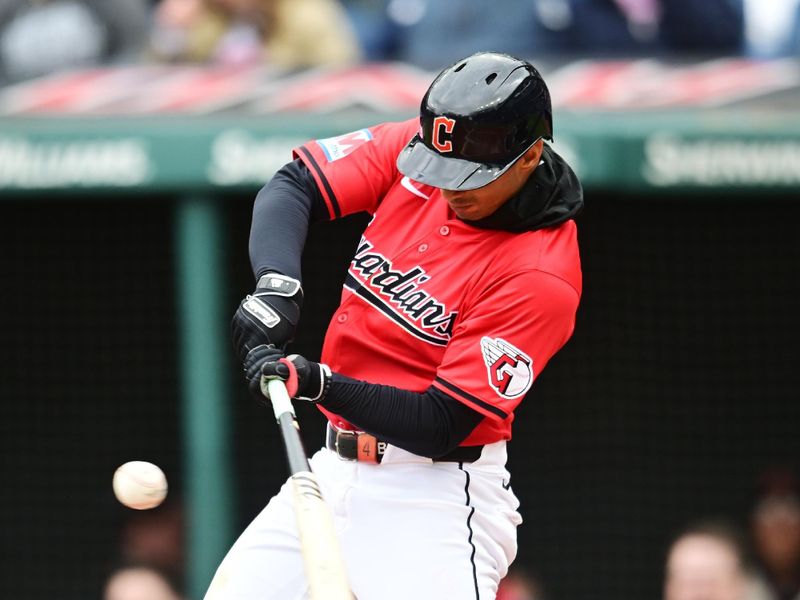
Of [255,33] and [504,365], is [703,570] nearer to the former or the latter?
[504,365]

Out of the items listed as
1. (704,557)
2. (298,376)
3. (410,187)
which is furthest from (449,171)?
(704,557)

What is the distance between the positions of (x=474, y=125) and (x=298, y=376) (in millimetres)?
566

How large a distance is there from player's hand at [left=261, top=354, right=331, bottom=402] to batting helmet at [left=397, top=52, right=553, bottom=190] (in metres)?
0.40

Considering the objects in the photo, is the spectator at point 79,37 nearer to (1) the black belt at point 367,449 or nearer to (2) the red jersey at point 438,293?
(2) the red jersey at point 438,293

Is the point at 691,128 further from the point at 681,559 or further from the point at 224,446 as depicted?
the point at 224,446

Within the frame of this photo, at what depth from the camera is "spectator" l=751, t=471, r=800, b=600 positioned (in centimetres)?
504

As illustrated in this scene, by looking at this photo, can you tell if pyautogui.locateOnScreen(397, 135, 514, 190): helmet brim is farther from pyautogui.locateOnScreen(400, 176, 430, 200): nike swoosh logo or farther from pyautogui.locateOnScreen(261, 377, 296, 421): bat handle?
pyautogui.locateOnScreen(261, 377, 296, 421): bat handle

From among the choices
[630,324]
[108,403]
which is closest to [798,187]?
[630,324]

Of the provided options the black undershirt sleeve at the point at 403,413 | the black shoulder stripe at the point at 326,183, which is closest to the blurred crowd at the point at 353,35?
the black shoulder stripe at the point at 326,183

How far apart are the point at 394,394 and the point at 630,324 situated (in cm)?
285

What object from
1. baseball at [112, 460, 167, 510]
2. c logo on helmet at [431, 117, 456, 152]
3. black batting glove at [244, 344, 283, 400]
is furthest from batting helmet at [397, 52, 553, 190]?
baseball at [112, 460, 167, 510]

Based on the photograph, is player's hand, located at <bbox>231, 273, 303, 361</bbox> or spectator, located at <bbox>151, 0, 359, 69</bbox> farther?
spectator, located at <bbox>151, 0, 359, 69</bbox>

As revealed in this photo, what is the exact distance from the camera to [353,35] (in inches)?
215

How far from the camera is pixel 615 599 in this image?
18.2 ft
